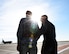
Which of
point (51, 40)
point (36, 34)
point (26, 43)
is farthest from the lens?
point (51, 40)

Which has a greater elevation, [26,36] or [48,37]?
[26,36]

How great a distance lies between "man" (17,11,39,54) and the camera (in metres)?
7.14

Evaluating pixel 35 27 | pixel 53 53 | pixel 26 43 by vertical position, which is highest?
pixel 35 27

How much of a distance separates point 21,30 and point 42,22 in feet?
3.69

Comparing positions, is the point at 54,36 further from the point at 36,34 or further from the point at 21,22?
the point at 21,22

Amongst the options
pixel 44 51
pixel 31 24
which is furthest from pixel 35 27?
pixel 44 51

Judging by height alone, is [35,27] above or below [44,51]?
above

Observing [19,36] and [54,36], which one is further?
[54,36]

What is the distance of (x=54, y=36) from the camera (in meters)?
8.36

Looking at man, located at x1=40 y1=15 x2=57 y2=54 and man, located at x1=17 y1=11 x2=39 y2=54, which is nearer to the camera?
man, located at x1=17 y1=11 x2=39 y2=54

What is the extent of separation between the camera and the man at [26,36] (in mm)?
7143

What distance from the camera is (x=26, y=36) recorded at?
7.16 meters

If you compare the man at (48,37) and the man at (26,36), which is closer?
the man at (26,36)

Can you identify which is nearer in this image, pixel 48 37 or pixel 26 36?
pixel 26 36
